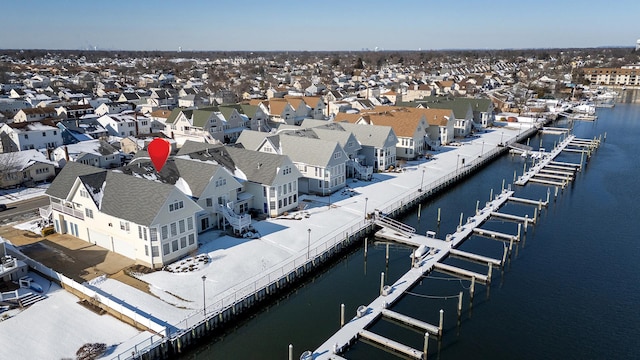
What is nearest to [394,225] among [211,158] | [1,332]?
[211,158]

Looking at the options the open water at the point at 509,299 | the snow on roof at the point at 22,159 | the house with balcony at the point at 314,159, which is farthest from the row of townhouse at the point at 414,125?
the snow on roof at the point at 22,159

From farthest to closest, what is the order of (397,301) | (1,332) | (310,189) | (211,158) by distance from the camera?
1. (310,189)
2. (211,158)
3. (397,301)
4. (1,332)

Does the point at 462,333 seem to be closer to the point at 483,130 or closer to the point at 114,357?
the point at 114,357

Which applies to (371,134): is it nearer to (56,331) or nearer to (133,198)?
(133,198)

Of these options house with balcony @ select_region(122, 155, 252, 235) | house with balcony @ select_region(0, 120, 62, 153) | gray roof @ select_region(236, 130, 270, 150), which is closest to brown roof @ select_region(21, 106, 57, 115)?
house with balcony @ select_region(0, 120, 62, 153)

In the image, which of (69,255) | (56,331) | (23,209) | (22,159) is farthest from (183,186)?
(22,159)

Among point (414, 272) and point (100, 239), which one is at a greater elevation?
point (100, 239)

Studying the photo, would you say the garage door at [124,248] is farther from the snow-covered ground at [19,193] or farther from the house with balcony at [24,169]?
the house with balcony at [24,169]

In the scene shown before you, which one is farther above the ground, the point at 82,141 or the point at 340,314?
the point at 82,141
